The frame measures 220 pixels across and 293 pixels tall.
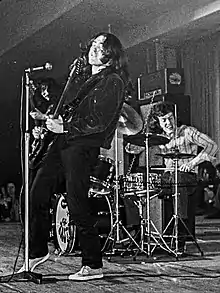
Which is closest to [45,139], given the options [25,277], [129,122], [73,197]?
[129,122]

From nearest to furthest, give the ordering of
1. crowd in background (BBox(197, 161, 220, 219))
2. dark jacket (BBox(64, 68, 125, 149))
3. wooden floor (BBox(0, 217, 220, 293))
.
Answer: wooden floor (BBox(0, 217, 220, 293)), dark jacket (BBox(64, 68, 125, 149)), crowd in background (BBox(197, 161, 220, 219))

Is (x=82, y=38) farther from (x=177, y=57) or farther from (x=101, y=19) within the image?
(x=177, y=57)

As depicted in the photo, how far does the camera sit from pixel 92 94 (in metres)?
2.89

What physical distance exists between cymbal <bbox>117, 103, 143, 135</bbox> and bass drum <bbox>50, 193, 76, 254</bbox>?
726 mm

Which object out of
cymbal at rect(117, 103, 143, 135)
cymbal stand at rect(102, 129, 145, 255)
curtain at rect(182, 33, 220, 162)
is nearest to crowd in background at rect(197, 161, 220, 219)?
curtain at rect(182, 33, 220, 162)

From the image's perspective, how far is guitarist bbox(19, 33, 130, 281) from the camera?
9.39 ft

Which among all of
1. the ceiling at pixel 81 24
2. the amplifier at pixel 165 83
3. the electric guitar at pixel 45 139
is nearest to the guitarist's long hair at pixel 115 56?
the electric guitar at pixel 45 139

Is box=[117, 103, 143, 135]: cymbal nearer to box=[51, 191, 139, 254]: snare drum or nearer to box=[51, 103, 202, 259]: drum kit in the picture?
box=[51, 103, 202, 259]: drum kit

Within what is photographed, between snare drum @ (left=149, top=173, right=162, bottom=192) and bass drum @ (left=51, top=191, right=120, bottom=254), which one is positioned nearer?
snare drum @ (left=149, top=173, right=162, bottom=192)

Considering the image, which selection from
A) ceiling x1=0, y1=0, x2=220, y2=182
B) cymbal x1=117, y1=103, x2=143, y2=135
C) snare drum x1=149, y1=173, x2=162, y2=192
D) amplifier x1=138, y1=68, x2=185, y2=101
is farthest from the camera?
ceiling x1=0, y1=0, x2=220, y2=182

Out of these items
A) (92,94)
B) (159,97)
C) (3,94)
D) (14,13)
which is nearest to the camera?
(92,94)

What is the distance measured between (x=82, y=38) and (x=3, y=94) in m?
1.95

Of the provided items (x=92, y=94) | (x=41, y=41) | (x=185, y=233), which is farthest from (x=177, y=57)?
(x=92, y=94)

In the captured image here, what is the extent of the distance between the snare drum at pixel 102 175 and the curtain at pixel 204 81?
368 centimetres
